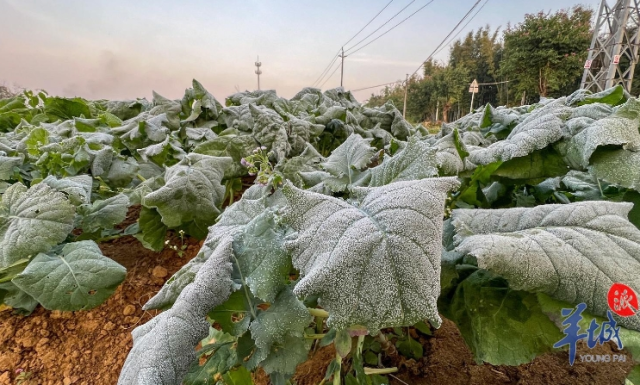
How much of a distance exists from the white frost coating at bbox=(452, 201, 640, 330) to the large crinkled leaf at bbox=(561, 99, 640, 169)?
248mm

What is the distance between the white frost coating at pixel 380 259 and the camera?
18.9 inches

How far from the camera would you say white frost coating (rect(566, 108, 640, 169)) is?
844mm

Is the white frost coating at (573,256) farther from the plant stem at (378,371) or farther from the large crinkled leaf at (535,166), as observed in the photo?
the plant stem at (378,371)

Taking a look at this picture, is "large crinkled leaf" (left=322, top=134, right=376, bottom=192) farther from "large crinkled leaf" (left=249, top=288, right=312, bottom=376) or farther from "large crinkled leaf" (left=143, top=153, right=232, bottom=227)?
"large crinkled leaf" (left=143, top=153, right=232, bottom=227)

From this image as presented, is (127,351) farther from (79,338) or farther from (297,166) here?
(297,166)

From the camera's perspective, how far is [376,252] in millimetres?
507

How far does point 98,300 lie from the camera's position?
125 cm

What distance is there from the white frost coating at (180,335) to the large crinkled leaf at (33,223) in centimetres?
89

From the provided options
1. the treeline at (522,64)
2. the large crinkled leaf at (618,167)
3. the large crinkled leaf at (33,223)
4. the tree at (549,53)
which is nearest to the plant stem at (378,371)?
the large crinkled leaf at (618,167)

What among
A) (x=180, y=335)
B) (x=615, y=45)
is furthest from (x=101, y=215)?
(x=615, y=45)

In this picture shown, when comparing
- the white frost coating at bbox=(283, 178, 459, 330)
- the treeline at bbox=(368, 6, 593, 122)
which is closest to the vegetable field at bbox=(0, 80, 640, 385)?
the white frost coating at bbox=(283, 178, 459, 330)

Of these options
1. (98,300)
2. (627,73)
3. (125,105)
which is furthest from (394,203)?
(627,73)

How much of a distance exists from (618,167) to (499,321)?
0.48 meters

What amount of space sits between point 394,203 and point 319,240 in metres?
0.14
